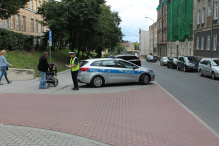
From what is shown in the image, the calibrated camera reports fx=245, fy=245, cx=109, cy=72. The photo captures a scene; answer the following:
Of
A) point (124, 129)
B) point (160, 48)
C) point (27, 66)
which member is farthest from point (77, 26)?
point (160, 48)

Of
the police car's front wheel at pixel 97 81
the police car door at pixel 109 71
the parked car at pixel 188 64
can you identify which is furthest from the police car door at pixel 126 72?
the parked car at pixel 188 64

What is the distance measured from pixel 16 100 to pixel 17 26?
3014 cm

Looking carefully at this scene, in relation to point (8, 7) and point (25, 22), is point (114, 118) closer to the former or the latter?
point (8, 7)

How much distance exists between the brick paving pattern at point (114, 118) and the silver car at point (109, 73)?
267 centimetres

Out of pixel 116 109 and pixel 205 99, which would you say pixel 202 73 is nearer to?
pixel 205 99

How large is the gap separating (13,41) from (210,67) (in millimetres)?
16115

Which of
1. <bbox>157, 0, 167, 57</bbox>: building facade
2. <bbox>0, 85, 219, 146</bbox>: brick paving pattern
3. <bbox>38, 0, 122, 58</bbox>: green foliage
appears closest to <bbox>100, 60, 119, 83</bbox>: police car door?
<bbox>0, 85, 219, 146</bbox>: brick paving pattern

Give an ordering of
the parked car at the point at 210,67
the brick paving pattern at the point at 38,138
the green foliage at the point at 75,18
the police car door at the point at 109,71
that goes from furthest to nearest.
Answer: the green foliage at the point at 75,18
the parked car at the point at 210,67
the police car door at the point at 109,71
the brick paving pattern at the point at 38,138

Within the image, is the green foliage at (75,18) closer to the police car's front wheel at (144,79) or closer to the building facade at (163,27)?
the police car's front wheel at (144,79)

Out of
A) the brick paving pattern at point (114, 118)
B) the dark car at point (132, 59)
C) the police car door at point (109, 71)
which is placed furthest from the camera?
the dark car at point (132, 59)

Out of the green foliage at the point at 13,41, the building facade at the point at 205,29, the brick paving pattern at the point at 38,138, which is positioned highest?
the building facade at the point at 205,29

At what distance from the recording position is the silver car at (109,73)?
41.0 ft

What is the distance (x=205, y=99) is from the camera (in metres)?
9.47

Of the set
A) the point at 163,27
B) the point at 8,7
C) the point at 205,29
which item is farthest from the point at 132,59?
the point at 163,27
